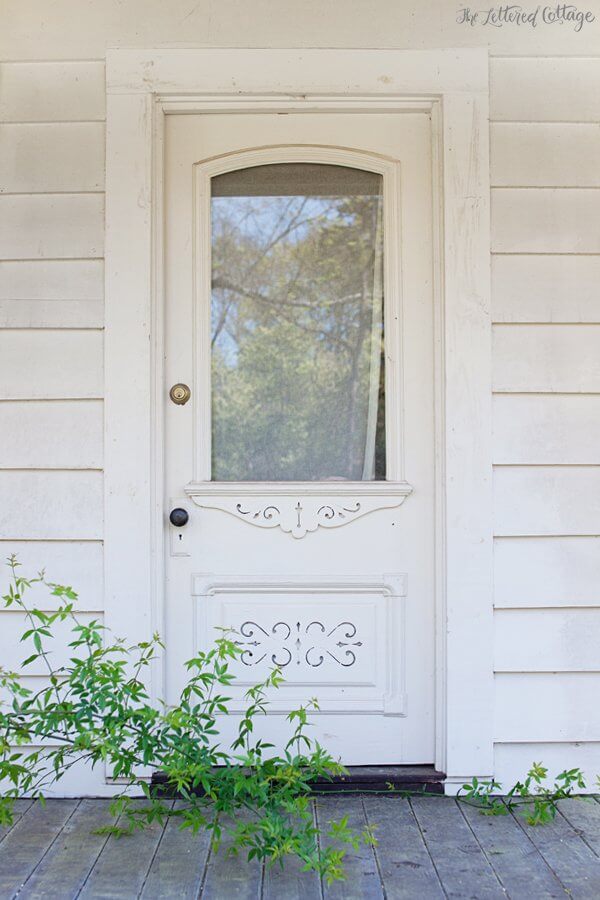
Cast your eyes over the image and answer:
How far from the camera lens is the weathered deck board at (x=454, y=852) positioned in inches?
78.6

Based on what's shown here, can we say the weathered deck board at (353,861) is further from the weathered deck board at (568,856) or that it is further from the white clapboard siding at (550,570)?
the white clapboard siding at (550,570)

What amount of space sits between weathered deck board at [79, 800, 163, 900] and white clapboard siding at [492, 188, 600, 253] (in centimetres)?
199

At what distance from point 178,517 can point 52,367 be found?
23.9 inches

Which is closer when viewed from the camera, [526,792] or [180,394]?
[526,792]

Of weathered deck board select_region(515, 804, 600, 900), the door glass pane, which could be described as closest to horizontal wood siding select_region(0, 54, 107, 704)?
the door glass pane

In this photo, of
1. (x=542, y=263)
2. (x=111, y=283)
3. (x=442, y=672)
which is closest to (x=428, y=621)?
(x=442, y=672)

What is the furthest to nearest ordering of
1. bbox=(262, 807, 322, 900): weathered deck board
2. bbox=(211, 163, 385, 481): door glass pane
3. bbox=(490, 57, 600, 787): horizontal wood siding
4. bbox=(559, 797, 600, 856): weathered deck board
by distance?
bbox=(211, 163, 385, 481): door glass pane < bbox=(490, 57, 600, 787): horizontal wood siding < bbox=(559, 797, 600, 856): weathered deck board < bbox=(262, 807, 322, 900): weathered deck board

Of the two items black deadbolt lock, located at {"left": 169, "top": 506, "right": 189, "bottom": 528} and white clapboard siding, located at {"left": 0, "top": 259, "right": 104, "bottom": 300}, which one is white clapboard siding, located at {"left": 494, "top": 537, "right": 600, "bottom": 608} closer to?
black deadbolt lock, located at {"left": 169, "top": 506, "right": 189, "bottom": 528}

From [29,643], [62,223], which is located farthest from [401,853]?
[62,223]

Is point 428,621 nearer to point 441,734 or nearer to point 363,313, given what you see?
point 441,734

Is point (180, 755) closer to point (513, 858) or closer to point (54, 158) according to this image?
point (513, 858)

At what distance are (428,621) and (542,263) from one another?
1.18 metres

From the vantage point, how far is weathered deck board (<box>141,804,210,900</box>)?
198cm

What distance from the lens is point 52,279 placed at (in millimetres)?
2574
